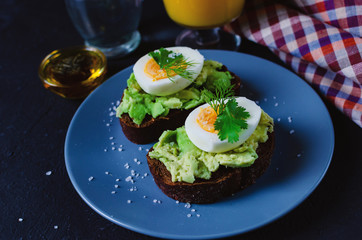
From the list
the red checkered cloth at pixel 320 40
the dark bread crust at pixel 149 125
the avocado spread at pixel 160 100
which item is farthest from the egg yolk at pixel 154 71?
the red checkered cloth at pixel 320 40

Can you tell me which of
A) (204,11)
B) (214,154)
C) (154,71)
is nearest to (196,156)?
(214,154)

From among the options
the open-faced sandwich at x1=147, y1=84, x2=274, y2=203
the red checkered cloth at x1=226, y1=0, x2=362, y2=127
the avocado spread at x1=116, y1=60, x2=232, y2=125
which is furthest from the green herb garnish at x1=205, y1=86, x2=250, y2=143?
the red checkered cloth at x1=226, y1=0, x2=362, y2=127

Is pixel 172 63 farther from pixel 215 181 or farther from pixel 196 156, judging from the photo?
pixel 215 181

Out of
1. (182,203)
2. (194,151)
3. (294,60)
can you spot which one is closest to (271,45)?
(294,60)

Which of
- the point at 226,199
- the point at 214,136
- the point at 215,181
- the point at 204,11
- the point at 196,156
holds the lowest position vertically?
the point at 226,199

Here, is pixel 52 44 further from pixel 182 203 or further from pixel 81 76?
pixel 182 203

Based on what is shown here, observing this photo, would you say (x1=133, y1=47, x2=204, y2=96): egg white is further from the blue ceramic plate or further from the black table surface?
the black table surface

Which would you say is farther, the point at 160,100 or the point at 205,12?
the point at 205,12

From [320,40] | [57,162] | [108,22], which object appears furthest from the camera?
[108,22]
